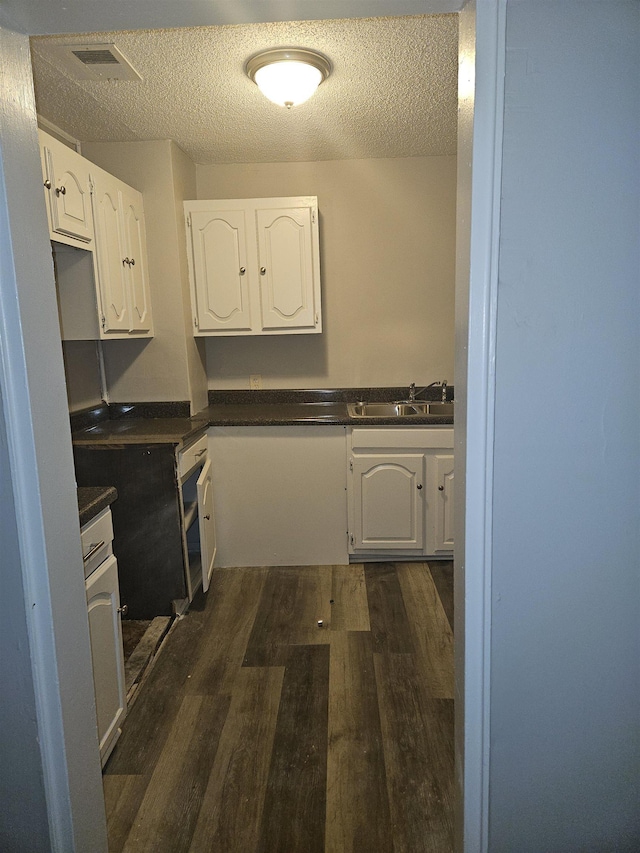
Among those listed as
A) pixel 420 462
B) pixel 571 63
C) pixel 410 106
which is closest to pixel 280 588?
pixel 420 462

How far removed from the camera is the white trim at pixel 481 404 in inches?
36.1

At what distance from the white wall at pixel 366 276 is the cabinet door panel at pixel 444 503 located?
0.80 metres

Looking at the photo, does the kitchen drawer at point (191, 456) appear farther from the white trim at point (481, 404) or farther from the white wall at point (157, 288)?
the white trim at point (481, 404)

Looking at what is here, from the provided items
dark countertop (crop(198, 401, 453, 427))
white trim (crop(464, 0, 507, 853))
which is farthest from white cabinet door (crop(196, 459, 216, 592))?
white trim (crop(464, 0, 507, 853))

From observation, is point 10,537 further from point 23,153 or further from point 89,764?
point 23,153

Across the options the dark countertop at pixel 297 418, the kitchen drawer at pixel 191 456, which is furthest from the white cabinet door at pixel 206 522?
the dark countertop at pixel 297 418

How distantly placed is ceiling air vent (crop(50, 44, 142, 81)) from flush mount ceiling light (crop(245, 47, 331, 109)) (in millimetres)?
456

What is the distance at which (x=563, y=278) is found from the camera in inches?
37.5

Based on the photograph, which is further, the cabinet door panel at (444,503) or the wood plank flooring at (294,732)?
the cabinet door panel at (444,503)

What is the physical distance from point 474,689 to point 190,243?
287 centimetres

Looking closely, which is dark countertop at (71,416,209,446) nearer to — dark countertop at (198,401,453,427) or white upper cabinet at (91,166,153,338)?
dark countertop at (198,401,453,427)

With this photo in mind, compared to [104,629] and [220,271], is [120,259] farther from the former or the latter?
[104,629]

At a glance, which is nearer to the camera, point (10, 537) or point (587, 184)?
point (587, 184)

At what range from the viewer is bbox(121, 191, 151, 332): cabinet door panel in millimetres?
2924
